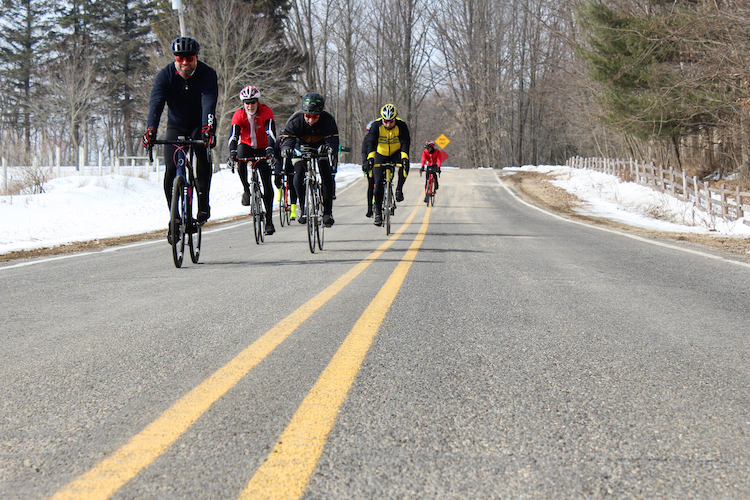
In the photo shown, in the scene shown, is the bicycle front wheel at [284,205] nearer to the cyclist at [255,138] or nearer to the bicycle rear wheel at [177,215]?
the cyclist at [255,138]

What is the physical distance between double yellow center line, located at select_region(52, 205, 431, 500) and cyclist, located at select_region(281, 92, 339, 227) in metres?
5.00

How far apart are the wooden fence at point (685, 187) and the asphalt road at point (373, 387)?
14.6 meters

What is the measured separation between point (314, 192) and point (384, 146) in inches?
98.6

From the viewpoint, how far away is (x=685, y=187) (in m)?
22.3

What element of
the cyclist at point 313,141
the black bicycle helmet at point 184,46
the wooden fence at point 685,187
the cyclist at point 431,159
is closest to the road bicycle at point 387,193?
the cyclist at point 313,141

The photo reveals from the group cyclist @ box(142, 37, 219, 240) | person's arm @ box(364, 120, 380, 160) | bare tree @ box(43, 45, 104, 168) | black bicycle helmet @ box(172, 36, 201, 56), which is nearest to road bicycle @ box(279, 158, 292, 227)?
person's arm @ box(364, 120, 380, 160)

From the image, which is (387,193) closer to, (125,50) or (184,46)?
(184,46)

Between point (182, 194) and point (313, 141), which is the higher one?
point (313, 141)

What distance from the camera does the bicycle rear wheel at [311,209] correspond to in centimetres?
787

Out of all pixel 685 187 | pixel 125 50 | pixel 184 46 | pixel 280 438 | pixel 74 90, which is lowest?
pixel 280 438

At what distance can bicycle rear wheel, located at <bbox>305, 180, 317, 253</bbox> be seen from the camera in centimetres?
787

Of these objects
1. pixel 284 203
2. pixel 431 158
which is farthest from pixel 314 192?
pixel 431 158

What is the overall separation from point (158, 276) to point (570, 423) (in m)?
4.72

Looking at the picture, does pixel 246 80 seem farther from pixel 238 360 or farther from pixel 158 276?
pixel 238 360
